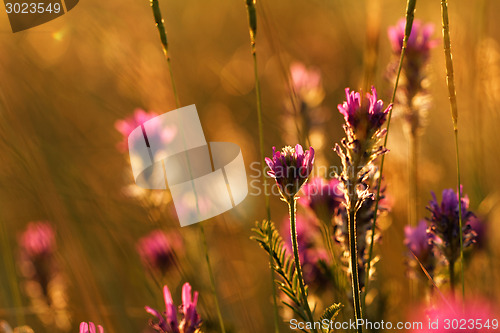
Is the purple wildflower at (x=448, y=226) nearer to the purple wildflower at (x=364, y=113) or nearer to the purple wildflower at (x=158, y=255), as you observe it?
the purple wildflower at (x=364, y=113)

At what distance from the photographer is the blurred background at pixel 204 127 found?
983 millimetres

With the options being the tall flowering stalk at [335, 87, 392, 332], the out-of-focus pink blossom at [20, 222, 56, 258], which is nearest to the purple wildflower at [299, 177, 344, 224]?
the tall flowering stalk at [335, 87, 392, 332]

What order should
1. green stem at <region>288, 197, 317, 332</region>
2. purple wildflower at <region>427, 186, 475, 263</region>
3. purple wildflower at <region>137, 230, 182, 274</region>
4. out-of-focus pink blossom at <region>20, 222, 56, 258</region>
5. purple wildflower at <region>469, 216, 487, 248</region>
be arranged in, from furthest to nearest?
out-of-focus pink blossom at <region>20, 222, 56, 258</region> < purple wildflower at <region>137, 230, 182, 274</region> < purple wildflower at <region>469, 216, 487, 248</region> < purple wildflower at <region>427, 186, 475, 263</region> < green stem at <region>288, 197, 317, 332</region>

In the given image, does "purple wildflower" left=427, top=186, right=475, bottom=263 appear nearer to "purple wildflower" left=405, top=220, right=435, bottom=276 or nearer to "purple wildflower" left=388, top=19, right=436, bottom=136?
"purple wildflower" left=405, top=220, right=435, bottom=276

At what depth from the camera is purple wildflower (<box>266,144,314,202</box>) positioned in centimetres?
52

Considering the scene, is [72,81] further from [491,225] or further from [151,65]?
[491,225]

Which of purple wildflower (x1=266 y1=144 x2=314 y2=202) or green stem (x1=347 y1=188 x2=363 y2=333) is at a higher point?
purple wildflower (x1=266 y1=144 x2=314 y2=202)

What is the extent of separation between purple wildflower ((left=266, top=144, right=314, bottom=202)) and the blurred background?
24 cm

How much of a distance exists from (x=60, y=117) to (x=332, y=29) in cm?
102

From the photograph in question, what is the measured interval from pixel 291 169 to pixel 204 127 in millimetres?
1115

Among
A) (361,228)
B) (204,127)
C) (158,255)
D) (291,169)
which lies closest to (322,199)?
(361,228)

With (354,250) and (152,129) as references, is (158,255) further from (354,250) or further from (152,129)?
(354,250)

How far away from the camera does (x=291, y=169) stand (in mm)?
522

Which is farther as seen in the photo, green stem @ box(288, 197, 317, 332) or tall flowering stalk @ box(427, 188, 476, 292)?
tall flowering stalk @ box(427, 188, 476, 292)
